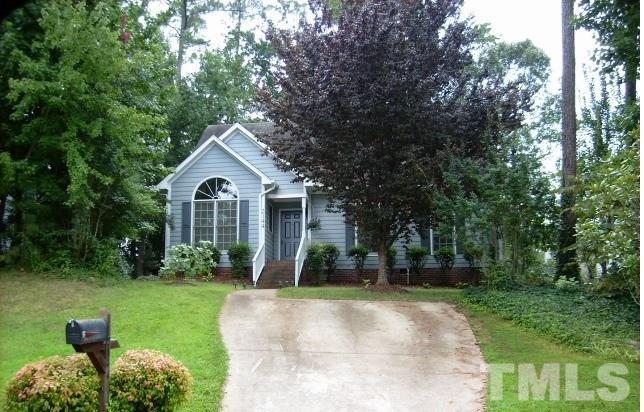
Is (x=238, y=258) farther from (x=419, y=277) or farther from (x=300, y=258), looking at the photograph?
(x=419, y=277)

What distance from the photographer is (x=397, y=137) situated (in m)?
12.5

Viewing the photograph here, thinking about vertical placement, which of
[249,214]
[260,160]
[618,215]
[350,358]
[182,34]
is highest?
[182,34]

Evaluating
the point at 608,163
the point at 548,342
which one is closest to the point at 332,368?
the point at 548,342

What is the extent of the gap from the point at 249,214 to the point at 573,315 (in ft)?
34.7

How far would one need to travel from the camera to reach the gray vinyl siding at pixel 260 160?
A: 1845cm

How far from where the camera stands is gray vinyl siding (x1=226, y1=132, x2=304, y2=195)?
60.5 ft

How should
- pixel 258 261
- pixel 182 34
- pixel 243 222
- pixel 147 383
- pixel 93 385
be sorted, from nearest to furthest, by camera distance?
1. pixel 93 385
2. pixel 147 383
3. pixel 258 261
4. pixel 243 222
5. pixel 182 34

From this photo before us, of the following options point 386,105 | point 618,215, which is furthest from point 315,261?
point 618,215

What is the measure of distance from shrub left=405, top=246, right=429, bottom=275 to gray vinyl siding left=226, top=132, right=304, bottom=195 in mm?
4084

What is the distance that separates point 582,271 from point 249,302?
8.26 meters

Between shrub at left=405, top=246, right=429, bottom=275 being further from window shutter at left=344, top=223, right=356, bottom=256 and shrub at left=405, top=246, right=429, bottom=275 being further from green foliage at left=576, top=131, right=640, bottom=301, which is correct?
green foliage at left=576, top=131, right=640, bottom=301

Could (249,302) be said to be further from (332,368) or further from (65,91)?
(65,91)

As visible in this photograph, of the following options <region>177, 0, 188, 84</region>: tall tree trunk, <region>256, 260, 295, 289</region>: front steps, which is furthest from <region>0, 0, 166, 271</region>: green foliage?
<region>177, 0, 188, 84</region>: tall tree trunk

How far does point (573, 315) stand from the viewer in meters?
9.86
